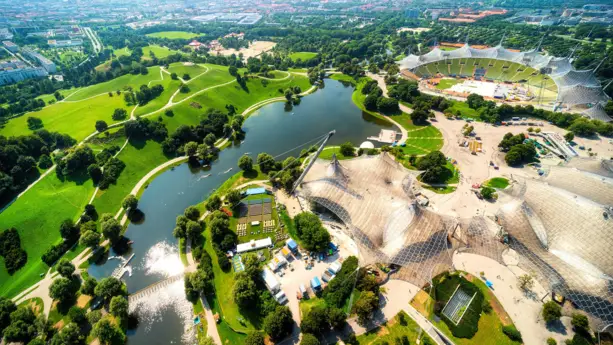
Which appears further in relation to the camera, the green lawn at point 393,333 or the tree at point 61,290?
the tree at point 61,290

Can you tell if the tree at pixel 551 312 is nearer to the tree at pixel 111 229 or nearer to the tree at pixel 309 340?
the tree at pixel 309 340

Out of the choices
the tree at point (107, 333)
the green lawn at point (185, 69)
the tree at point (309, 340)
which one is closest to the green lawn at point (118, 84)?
the green lawn at point (185, 69)

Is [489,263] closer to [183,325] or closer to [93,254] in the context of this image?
[183,325]

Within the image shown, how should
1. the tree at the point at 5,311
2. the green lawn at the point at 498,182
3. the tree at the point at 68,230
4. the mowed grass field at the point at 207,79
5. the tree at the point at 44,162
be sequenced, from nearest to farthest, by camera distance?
the tree at the point at 5,311 → the tree at the point at 68,230 → the green lawn at the point at 498,182 → the tree at the point at 44,162 → the mowed grass field at the point at 207,79

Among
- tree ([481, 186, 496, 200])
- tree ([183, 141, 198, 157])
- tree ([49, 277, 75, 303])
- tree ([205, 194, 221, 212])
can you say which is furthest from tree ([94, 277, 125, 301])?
tree ([481, 186, 496, 200])

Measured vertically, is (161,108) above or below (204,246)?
above

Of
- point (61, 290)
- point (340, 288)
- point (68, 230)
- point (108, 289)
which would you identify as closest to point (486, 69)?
point (340, 288)

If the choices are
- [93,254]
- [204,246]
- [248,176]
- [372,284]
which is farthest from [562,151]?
[93,254]
